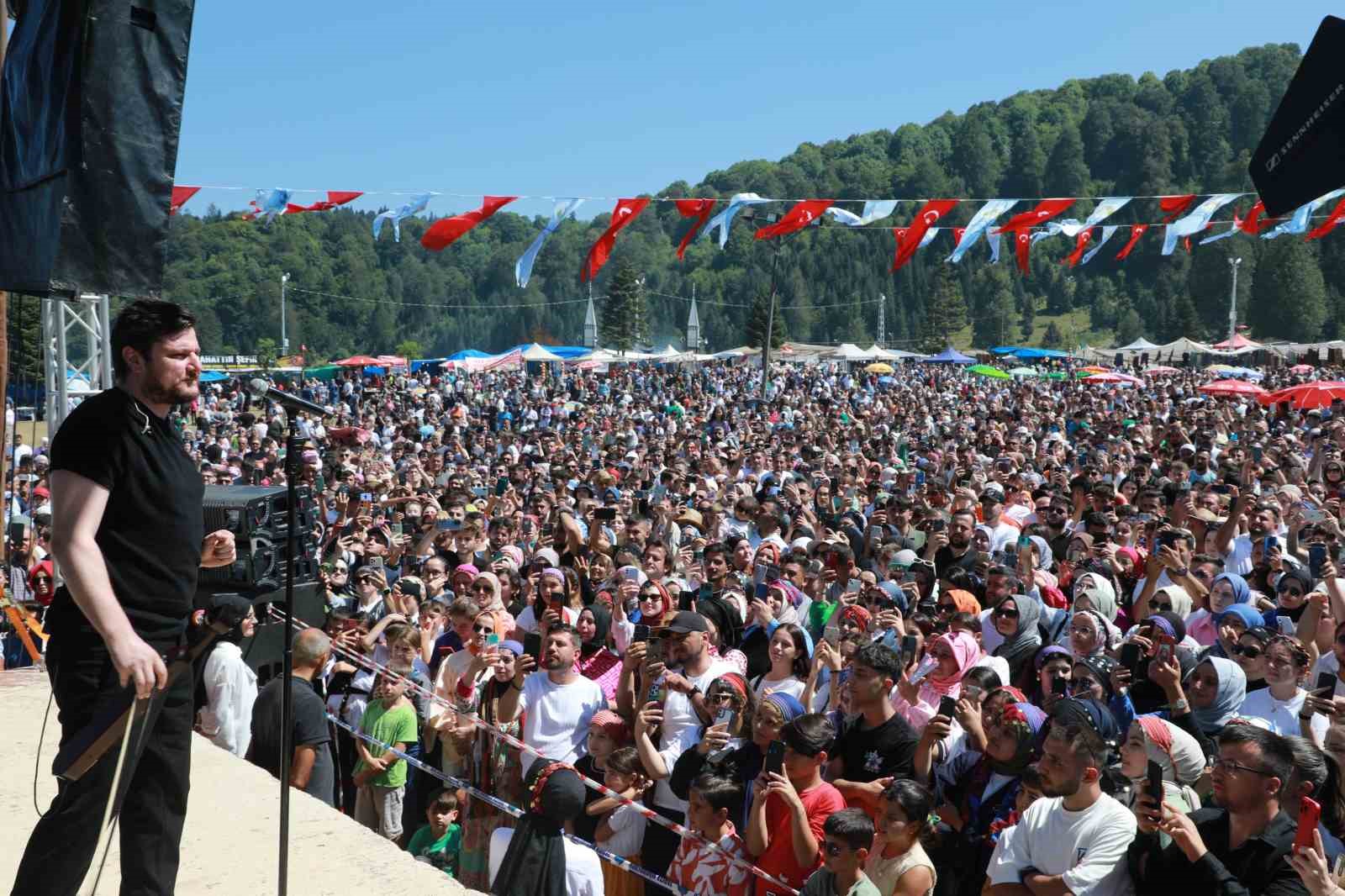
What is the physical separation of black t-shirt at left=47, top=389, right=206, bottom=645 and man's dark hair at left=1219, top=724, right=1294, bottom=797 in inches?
112

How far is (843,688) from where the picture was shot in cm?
480

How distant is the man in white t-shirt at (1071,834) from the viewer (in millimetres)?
3488

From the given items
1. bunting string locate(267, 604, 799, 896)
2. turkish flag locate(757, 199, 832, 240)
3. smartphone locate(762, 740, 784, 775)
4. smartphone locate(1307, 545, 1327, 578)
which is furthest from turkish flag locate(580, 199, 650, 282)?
smartphone locate(762, 740, 784, 775)

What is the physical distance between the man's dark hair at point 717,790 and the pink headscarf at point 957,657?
1.19 m

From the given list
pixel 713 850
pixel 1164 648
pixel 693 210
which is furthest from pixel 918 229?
pixel 713 850

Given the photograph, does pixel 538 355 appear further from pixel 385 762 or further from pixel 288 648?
pixel 288 648

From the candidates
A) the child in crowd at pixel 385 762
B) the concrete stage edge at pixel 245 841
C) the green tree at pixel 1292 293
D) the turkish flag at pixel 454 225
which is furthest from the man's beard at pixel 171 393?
the green tree at pixel 1292 293

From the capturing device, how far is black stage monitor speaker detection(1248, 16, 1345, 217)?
3.28m

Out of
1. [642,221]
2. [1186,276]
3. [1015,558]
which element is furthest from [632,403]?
[642,221]

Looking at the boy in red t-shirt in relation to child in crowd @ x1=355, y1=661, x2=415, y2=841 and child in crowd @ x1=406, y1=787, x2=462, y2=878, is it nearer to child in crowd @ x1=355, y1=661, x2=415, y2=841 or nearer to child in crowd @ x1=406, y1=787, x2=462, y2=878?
child in crowd @ x1=406, y1=787, x2=462, y2=878

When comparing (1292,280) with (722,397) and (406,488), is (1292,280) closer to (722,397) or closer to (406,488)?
(722,397)

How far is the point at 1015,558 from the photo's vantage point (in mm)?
8367

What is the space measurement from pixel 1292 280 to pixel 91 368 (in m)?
84.4

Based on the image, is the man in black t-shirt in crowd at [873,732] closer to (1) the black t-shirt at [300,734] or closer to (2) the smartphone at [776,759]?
(2) the smartphone at [776,759]
